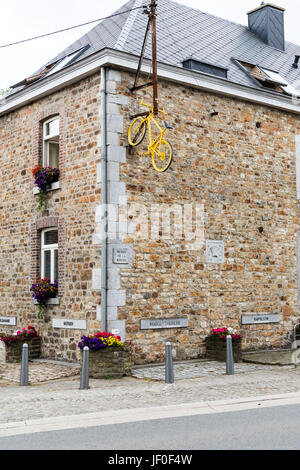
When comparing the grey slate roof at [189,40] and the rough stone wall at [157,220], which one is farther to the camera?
the grey slate roof at [189,40]

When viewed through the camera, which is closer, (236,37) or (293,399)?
(293,399)

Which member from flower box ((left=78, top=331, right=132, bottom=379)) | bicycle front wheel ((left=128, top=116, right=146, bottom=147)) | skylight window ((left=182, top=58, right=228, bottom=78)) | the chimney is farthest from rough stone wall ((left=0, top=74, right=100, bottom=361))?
the chimney

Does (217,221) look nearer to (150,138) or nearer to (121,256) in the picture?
(150,138)

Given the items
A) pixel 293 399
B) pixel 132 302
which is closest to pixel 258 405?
pixel 293 399

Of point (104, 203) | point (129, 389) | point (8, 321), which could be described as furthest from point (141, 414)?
point (8, 321)

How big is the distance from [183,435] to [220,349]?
7439mm

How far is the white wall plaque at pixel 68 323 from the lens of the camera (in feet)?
44.1

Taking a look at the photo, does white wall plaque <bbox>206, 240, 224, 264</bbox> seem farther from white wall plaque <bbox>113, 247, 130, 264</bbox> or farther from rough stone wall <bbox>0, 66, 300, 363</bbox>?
white wall plaque <bbox>113, 247, 130, 264</bbox>

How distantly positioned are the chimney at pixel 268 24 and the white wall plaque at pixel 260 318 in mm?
10358

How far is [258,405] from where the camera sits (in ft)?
29.8

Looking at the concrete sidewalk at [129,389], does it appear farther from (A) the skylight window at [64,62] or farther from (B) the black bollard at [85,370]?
(A) the skylight window at [64,62]

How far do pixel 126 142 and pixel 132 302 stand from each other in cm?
366

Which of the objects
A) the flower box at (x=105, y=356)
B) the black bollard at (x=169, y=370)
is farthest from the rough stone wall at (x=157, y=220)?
the black bollard at (x=169, y=370)

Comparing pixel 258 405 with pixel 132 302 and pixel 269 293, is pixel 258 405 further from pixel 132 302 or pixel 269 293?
pixel 269 293
